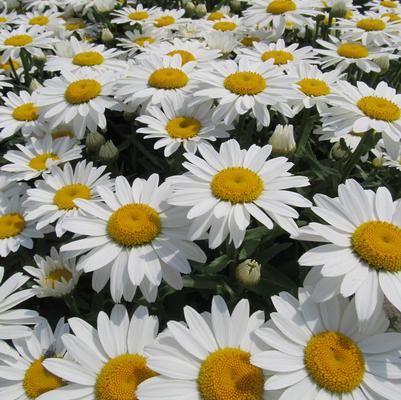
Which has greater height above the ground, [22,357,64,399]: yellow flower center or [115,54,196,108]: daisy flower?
[115,54,196,108]: daisy flower

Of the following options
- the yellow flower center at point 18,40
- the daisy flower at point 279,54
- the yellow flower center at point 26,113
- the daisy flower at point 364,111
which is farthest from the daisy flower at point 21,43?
the daisy flower at point 364,111

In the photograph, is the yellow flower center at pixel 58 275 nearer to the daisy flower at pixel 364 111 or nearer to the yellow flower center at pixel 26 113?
the yellow flower center at pixel 26 113

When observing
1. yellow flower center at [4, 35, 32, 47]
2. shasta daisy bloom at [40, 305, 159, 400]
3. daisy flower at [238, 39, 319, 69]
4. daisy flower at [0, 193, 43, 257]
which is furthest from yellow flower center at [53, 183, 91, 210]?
yellow flower center at [4, 35, 32, 47]

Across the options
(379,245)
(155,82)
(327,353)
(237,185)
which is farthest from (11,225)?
(379,245)

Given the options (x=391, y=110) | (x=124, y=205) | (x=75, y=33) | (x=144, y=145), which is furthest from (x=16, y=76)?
(x=391, y=110)

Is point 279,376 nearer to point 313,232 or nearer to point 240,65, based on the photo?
point 313,232

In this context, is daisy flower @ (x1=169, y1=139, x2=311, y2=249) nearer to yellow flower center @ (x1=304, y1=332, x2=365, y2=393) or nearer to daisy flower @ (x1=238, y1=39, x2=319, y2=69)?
yellow flower center @ (x1=304, y1=332, x2=365, y2=393)
